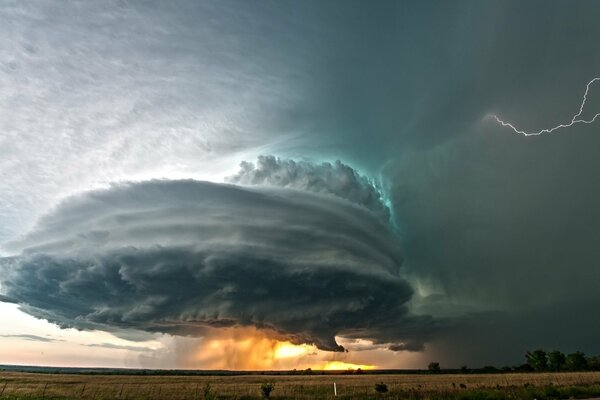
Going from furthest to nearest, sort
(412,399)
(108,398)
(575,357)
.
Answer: (575,357) < (108,398) < (412,399)

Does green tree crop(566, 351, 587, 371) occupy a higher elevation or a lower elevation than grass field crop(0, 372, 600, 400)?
higher

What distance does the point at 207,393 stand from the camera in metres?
50.7

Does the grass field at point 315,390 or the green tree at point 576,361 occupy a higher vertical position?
the green tree at point 576,361

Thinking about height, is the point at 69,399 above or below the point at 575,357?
below

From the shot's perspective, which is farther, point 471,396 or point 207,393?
point 207,393

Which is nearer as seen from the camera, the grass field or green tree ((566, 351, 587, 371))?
the grass field

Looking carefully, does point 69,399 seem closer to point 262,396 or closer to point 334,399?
point 262,396

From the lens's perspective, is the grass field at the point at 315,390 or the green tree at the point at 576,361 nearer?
the grass field at the point at 315,390

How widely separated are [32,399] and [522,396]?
51612 millimetres

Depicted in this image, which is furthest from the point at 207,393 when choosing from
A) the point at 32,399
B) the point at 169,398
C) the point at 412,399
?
the point at 412,399

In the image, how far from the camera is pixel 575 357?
634 ft

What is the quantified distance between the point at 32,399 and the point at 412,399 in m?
39.4

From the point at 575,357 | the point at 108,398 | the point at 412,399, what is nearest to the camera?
the point at 412,399

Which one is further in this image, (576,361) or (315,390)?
(576,361)
